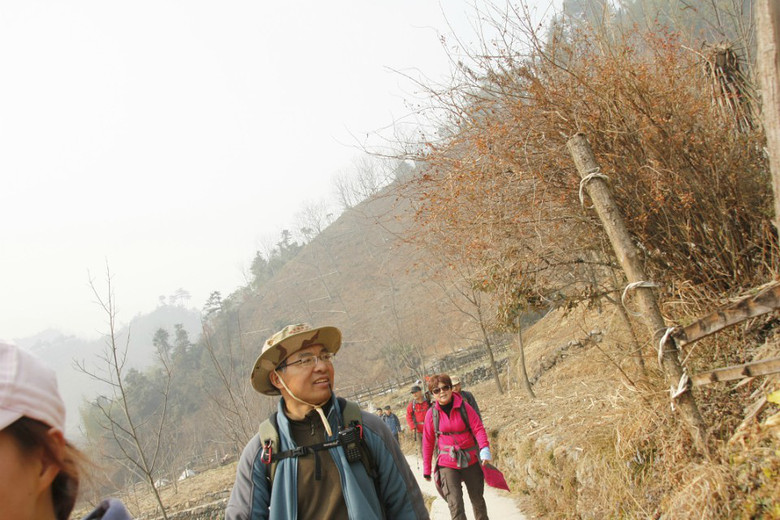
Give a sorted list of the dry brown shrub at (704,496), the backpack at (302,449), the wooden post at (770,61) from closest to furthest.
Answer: the wooden post at (770,61)
the backpack at (302,449)
the dry brown shrub at (704,496)

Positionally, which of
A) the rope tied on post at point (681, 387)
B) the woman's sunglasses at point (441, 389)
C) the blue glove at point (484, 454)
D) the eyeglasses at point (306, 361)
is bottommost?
the blue glove at point (484, 454)

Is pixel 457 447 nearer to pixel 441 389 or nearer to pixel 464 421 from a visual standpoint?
pixel 464 421

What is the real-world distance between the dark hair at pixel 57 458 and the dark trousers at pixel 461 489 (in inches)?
176

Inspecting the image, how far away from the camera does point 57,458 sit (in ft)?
3.86

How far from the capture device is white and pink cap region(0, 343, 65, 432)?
1093 mm

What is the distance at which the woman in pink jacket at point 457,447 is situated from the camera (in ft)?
16.6

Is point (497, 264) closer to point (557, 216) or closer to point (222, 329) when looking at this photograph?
point (557, 216)

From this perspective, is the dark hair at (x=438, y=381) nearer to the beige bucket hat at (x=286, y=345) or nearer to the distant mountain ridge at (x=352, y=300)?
the beige bucket hat at (x=286, y=345)

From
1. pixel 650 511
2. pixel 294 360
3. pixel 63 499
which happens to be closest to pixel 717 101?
pixel 650 511

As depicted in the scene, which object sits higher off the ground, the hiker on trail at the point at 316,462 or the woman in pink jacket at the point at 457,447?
the hiker on trail at the point at 316,462

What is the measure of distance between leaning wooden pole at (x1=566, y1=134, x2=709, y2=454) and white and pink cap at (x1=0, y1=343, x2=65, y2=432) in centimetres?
366

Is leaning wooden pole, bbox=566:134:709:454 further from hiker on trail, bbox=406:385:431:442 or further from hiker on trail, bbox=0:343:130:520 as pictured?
hiker on trail, bbox=406:385:431:442

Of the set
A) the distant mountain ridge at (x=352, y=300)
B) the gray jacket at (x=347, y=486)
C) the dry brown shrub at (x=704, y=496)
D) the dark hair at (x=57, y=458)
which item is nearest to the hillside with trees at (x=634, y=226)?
the dry brown shrub at (x=704, y=496)

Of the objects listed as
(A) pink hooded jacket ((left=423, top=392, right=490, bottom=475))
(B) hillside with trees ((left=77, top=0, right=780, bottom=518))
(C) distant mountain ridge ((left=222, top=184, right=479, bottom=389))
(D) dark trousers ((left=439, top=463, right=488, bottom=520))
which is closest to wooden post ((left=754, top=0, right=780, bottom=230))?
(B) hillside with trees ((left=77, top=0, right=780, bottom=518))
